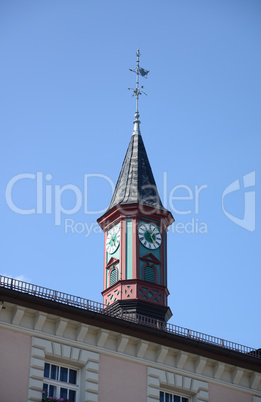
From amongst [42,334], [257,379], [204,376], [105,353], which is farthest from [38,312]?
[257,379]

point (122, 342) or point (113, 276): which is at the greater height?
point (113, 276)

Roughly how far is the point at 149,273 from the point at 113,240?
10.6 ft

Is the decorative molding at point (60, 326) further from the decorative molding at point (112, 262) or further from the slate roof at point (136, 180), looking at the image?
the slate roof at point (136, 180)

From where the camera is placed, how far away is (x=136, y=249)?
51344 millimetres

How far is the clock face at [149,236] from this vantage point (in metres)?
51.9

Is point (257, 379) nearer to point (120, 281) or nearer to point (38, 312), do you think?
point (38, 312)

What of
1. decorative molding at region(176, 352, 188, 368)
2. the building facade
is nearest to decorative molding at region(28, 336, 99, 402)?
the building facade

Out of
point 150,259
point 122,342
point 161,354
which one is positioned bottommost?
point 161,354

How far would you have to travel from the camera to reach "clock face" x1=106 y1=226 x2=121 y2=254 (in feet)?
172

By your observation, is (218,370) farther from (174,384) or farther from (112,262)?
(112,262)

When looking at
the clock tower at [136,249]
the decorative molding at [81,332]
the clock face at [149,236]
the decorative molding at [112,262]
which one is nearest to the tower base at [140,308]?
the clock tower at [136,249]

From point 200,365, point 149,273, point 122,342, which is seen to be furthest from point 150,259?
point 122,342

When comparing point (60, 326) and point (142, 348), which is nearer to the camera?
point (60, 326)

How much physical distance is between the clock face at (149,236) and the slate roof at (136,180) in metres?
1.50
